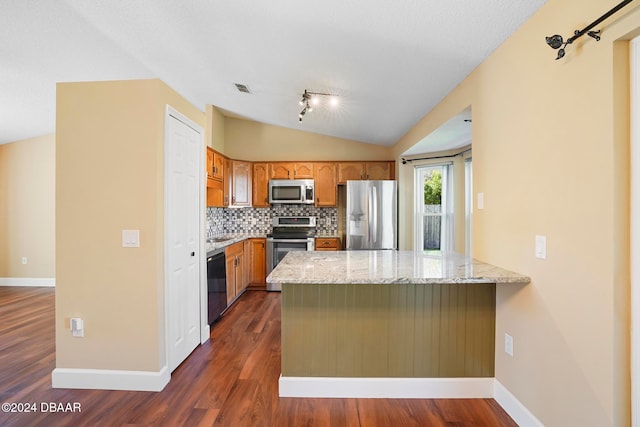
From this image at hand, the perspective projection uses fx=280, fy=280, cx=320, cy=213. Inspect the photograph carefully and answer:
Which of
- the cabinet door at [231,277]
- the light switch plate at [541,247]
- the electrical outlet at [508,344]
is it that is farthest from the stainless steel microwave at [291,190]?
the light switch plate at [541,247]

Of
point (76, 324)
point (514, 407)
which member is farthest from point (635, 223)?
point (76, 324)

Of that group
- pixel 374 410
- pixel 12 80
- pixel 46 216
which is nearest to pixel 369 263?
pixel 374 410

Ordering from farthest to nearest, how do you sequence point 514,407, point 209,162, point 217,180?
point 217,180 < point 209,162 < point 514,407

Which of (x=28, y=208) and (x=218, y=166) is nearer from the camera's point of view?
(x=218, y=166)

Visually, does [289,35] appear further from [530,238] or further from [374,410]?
[374,410]

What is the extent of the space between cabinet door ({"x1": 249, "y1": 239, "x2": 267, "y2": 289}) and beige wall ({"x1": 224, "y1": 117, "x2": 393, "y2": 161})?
149 cm

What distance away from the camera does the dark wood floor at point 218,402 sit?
170 centimetres

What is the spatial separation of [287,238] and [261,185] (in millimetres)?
998

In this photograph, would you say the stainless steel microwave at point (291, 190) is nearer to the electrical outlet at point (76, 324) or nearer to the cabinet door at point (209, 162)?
the cabinet door at point (209, 162)

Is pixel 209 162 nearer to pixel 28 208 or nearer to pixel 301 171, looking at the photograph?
pixel 301 171

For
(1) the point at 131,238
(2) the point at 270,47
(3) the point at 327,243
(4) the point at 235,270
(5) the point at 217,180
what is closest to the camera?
(1) the point at 131,238

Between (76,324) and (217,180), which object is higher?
A: (217,180)

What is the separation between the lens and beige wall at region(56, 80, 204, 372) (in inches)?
78.6

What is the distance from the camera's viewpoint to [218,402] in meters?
1.87
